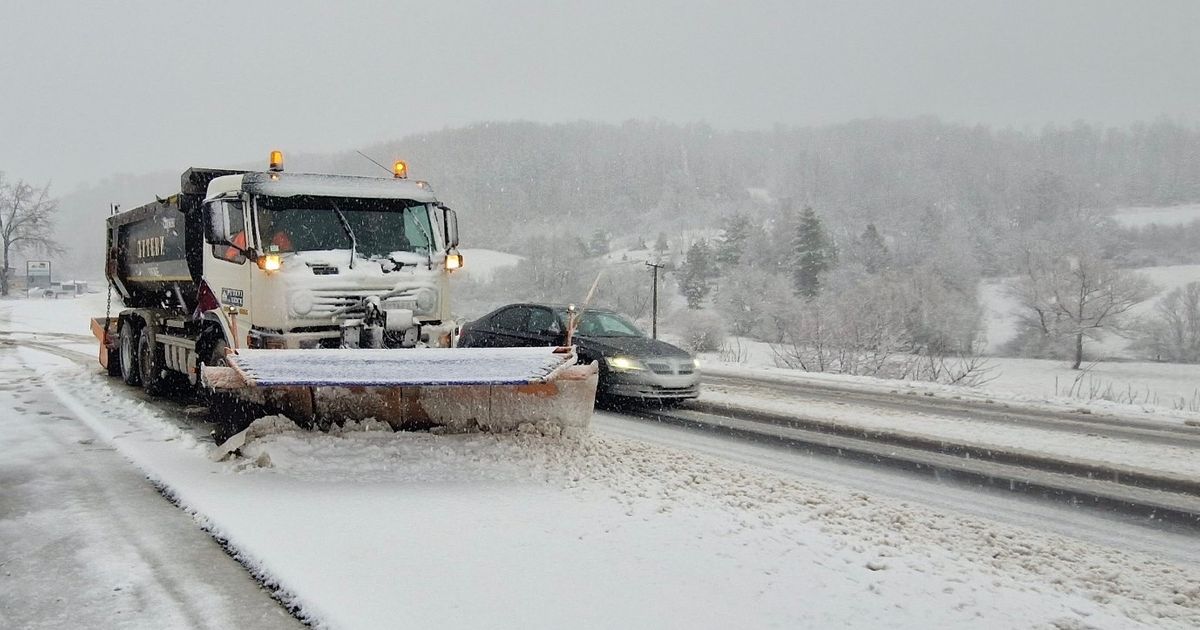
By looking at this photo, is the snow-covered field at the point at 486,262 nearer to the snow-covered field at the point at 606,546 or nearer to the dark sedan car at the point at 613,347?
the dark sedan car at the point at 613,347

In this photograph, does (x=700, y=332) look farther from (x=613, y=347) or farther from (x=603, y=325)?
(x=613, y=347)

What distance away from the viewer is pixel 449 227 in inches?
355

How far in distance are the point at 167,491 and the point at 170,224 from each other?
5.95 metres

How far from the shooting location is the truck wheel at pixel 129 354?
39.8 feet

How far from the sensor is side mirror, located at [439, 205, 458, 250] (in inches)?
353

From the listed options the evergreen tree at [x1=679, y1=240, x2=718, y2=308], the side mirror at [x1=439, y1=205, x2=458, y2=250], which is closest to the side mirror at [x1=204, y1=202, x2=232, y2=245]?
the side mirror at [x1=439, y1=205, x2=458, y2=250]

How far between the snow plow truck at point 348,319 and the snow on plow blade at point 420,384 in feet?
0.03

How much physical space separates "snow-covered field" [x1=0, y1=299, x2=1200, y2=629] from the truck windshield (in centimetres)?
208

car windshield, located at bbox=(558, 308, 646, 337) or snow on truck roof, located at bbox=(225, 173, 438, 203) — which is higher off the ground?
snow on truck roof, located at bbox=(225, 173, 438, 203)

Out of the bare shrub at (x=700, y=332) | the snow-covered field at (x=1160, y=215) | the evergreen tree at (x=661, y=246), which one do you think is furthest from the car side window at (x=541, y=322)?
the snow-covered field at (x=1160, y=215)

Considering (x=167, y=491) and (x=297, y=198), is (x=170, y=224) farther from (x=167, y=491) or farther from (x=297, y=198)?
(x=167, y=491)

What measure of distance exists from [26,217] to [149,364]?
83470 mm

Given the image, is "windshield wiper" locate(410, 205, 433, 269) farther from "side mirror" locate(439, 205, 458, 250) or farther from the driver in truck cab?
the driver in truck cab

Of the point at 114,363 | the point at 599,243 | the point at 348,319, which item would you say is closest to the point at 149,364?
the point at 114,363
